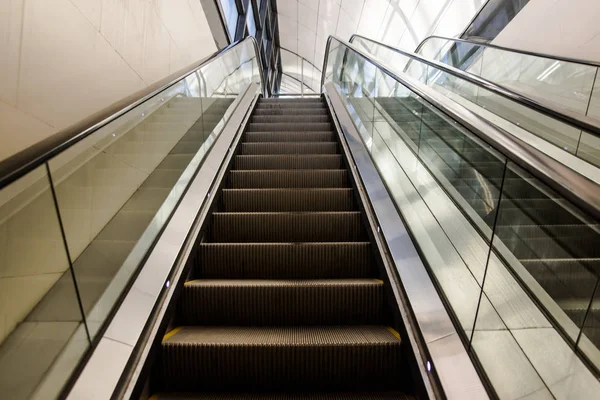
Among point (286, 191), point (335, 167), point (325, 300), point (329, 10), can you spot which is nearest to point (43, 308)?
point (325, 300)

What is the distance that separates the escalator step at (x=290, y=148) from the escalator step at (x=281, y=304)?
232 centimetres

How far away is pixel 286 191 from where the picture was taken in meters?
3.27

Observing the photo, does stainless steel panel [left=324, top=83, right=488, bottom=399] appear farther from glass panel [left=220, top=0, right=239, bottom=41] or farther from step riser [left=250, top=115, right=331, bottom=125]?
glass panel [left=220, top=0, right=239, bottom=41]

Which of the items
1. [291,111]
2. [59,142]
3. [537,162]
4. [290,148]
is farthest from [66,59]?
[291,111]

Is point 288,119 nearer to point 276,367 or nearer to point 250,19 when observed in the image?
point 276,367

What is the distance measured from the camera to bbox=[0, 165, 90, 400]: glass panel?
1231 mm

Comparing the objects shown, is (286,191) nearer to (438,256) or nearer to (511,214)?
(438,256)

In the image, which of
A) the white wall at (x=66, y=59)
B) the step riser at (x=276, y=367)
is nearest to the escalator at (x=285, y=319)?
the step riser at (x=276, y=367)

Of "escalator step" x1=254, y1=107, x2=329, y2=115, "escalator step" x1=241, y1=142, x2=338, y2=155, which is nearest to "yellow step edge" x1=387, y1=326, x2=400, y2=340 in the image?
"escalator step" x1=241, y1=142, x2=338, y2=155

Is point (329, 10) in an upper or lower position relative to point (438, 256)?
upper

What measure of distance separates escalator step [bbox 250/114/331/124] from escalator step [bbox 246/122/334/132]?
0.33 metres

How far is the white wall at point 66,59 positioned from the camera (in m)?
2.24

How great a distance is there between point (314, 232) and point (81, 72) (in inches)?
79.3

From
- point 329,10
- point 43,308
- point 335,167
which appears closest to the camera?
point 43,308
